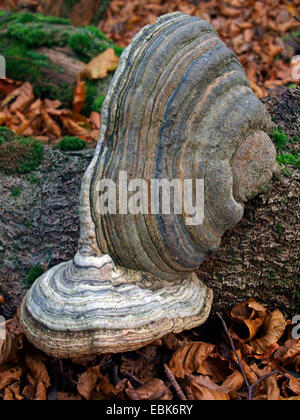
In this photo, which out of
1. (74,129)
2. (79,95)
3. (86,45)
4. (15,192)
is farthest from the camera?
(86,45)

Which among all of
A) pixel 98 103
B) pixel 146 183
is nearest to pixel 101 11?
pixel 98 103

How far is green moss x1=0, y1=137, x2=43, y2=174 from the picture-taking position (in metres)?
3.20

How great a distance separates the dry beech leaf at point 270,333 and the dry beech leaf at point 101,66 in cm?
369

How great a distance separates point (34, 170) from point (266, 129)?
6.01ft

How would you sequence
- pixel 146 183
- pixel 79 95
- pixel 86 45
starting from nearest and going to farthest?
pixel 146 183
pixel 79 95
pixel 86 45

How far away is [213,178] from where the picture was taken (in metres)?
2.23

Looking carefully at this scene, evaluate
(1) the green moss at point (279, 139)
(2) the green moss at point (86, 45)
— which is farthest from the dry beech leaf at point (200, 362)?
Result: (2) the green moss at point (86, 45)

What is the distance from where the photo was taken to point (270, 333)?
2863mm

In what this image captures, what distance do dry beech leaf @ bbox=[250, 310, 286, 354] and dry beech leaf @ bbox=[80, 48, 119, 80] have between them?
369 centimetres

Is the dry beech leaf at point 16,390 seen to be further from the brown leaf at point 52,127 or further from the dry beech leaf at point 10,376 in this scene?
the brown leaf at point 52,127

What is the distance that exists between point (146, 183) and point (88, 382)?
143cm

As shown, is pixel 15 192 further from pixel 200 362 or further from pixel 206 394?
pixel 206 394

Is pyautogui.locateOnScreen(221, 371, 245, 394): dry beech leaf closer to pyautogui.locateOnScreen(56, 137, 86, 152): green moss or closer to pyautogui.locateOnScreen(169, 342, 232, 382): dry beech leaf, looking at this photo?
pyautogui.locateOnScreen(169, 342, 232, 382): dry beech leaf
